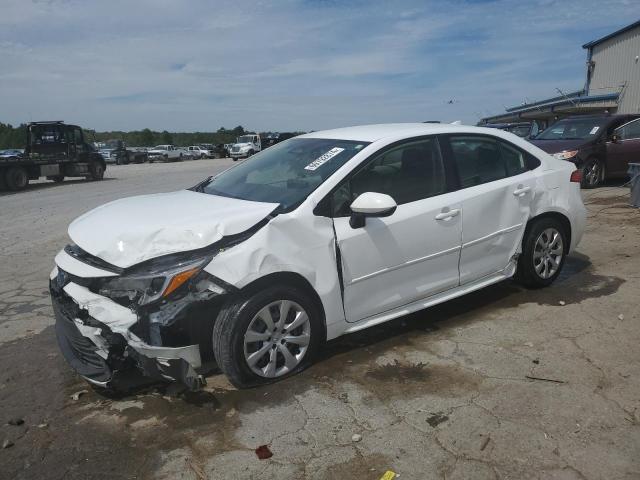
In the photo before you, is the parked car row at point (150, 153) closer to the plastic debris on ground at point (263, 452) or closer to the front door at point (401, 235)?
the front door at point (401, 235)

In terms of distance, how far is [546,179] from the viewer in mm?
4789

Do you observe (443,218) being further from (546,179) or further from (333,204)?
(546,179)

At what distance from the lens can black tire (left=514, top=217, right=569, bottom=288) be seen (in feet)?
15.4

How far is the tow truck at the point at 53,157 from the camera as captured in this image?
1830 centimetres

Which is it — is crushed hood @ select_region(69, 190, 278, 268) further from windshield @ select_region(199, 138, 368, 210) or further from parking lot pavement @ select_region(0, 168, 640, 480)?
parking lot pavement @ select_region(0, 168, 640, 480)

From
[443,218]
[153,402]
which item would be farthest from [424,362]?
[153,402]

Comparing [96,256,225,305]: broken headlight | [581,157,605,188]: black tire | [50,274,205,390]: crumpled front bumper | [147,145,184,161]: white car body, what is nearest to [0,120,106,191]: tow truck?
[581,157,605,188]: black tire

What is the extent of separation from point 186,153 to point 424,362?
153ft

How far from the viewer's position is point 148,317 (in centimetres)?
300

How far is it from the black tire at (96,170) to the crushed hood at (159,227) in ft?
63.0

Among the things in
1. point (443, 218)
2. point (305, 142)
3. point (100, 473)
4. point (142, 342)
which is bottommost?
point (100, 473)

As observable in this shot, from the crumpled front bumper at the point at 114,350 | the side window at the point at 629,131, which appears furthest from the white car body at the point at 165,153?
the crumpled front bumper at the point at 114,350

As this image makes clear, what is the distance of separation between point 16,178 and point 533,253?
18045mm

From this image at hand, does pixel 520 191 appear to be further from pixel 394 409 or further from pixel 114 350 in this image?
pixel 114 350
